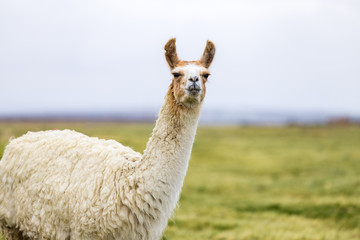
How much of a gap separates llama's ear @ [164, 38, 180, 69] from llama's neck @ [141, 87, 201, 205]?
Result: 0.45m

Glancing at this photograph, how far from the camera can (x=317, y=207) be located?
49.5 feet

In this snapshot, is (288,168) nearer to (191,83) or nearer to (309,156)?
(309,156)

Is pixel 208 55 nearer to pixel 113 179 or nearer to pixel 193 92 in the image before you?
pixel 193 92

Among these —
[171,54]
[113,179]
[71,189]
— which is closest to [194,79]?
[171,54]

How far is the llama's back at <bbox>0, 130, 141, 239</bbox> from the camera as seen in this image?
16.6 ft

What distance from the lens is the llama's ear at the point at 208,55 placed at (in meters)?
5.44

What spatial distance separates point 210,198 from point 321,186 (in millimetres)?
5465

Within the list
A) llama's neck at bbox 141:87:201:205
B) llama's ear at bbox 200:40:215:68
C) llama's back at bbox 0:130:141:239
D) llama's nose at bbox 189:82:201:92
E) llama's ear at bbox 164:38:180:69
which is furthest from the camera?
llama's ear at bbox 200:40:215:68

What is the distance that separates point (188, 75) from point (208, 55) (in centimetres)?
79

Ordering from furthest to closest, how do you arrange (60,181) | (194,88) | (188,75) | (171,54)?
(60,181) < (171,54) < (188,75) < (194,88)

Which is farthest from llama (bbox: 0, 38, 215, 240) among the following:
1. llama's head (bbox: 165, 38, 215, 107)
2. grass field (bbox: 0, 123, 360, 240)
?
grass field (bbox: 0, 123, 360, 240)

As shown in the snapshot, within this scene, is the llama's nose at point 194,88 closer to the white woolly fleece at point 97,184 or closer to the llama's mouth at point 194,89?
the llama's mouth at point 194,89

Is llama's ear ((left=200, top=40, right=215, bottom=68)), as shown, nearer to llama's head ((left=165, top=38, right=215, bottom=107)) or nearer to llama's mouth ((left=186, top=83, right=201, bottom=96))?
llama's head ((left=165, top=38, right=215, bottom=107))

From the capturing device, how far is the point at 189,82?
4742 millimetres
